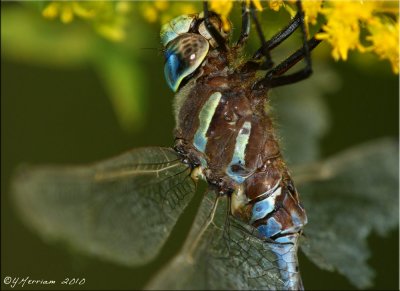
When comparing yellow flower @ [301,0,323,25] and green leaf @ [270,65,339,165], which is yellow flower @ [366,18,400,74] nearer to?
yellow flower @ [301,0,323,25]

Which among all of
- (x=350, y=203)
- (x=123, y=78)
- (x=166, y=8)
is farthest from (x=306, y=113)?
(x=166, y=8)

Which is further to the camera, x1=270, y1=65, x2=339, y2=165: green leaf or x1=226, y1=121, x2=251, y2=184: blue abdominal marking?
x1=270, y1=65, x2=339, y2=165: green leaf

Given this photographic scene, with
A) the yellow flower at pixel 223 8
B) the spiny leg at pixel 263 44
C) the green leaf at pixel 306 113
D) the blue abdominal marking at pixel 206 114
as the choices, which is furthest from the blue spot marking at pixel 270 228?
the green leaf at pixel 306 113

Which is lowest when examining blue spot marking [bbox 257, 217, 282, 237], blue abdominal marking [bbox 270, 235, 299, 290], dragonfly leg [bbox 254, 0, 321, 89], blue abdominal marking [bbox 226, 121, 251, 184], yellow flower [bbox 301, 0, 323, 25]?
blue abdominal marking [bbox 270, 235, 299, 290]

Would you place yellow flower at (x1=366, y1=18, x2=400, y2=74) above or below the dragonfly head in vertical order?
below

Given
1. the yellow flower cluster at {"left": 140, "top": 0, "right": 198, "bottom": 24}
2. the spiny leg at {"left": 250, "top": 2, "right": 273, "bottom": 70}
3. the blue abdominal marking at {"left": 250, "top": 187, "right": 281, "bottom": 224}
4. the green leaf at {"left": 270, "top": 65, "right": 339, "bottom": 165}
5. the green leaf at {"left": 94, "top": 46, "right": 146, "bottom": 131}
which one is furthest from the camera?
the green leaf at {"left": 270, "top": 65, "right": 339, "bottom": 165}

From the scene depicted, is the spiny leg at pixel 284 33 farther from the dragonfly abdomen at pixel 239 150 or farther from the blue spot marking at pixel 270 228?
the blue spot marking at pixel 270 228

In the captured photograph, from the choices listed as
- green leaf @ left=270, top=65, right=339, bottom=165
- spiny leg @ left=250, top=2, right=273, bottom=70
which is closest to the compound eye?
spiny leg @ left=250, top=2, right=273, bottom=70

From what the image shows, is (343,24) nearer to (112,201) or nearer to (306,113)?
(112,201)
